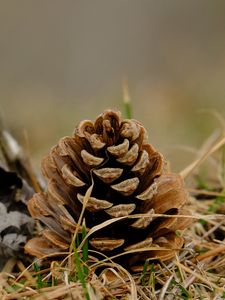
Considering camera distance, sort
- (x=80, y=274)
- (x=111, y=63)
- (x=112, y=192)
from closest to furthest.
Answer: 1. (x=80, y=274)
2. (x=112, y=192)
3. (x=111, y=63)

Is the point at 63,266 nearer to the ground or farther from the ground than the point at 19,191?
nearer to the ground

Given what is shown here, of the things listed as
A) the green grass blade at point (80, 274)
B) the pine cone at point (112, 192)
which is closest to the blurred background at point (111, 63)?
the pine cone at point (112, 192)

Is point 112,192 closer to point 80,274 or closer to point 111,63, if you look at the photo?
point 80,274

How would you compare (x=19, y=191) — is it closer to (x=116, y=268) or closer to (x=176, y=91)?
(x=116, y=268)

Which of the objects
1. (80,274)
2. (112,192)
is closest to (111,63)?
(112,192)

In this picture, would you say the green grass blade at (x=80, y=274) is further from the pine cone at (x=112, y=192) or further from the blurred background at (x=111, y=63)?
the blurred background at (x=111, y=63)

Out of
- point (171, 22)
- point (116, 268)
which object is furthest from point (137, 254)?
point (171, 22)
